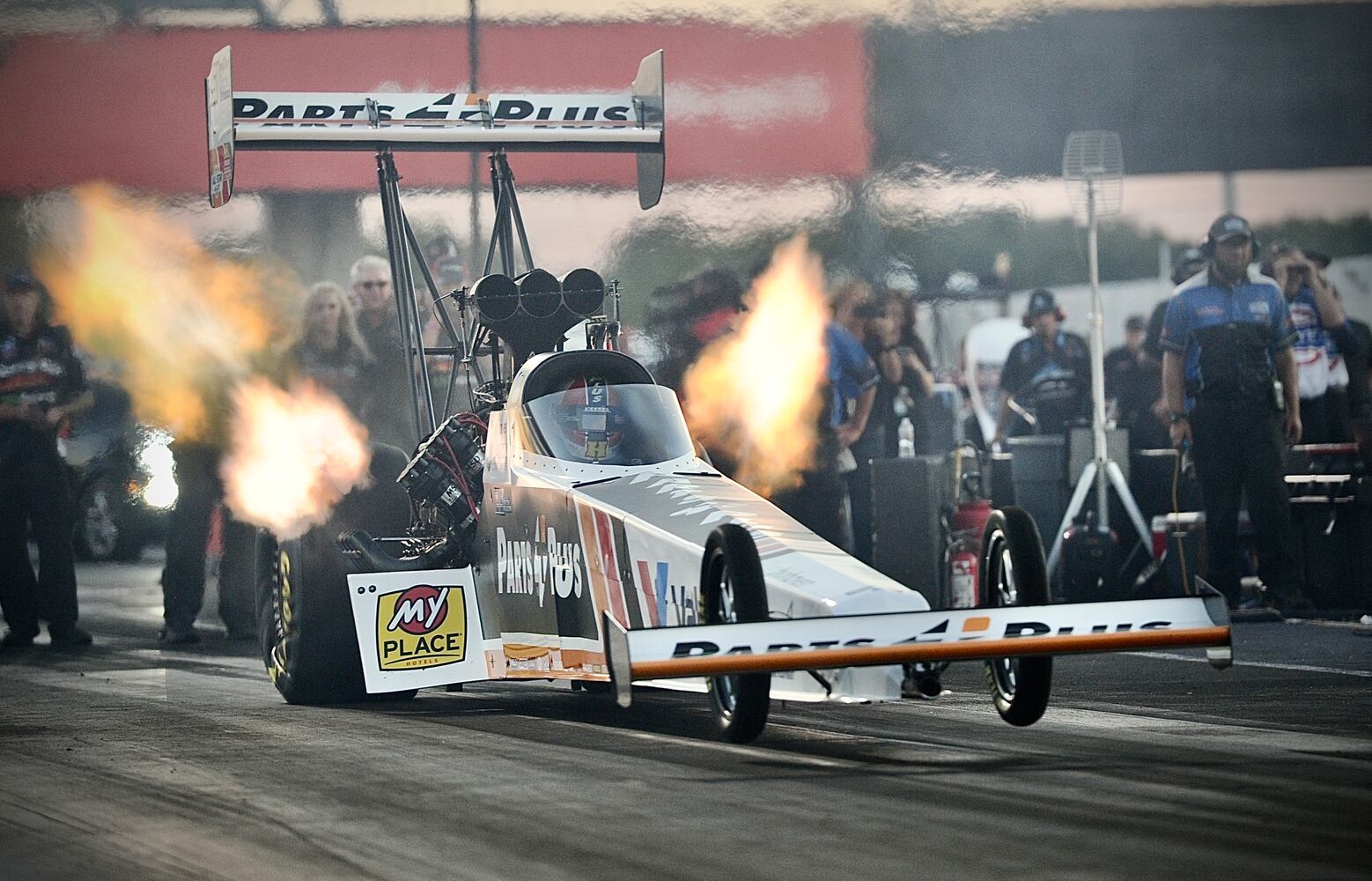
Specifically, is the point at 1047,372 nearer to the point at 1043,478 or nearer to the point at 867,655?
the point at 1043,478

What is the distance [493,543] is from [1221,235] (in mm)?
7325

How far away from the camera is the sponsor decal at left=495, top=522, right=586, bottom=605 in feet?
30.3

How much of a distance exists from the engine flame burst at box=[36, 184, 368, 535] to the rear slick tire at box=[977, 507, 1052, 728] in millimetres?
7207

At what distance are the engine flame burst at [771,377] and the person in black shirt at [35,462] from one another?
170 inches

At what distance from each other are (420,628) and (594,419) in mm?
A: 1507

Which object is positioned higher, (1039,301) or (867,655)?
(1039,301)

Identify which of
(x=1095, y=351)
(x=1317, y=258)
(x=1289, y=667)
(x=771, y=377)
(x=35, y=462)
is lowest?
(x=1289, y=667)

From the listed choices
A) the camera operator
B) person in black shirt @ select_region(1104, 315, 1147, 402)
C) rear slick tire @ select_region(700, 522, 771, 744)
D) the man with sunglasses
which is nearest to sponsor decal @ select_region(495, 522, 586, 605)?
rear slick tire @ select_region(700, 522, 771, 744)

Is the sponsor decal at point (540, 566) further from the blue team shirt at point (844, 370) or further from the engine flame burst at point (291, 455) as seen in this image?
the blue team shirt at point (844, 370)

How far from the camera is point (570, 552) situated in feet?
30.4

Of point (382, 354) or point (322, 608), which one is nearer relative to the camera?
point (322, 608)

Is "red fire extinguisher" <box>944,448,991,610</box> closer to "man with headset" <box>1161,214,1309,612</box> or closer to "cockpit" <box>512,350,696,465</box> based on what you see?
"man with headset" <box>1161,214,1309,612</box>

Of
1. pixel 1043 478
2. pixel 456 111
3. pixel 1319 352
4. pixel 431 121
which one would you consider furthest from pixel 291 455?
pixel 1319 352

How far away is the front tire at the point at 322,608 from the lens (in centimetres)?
→ 1081
